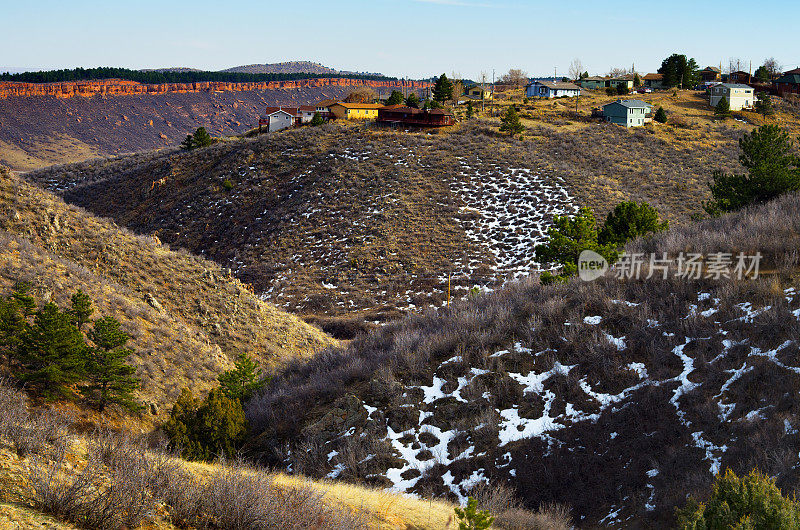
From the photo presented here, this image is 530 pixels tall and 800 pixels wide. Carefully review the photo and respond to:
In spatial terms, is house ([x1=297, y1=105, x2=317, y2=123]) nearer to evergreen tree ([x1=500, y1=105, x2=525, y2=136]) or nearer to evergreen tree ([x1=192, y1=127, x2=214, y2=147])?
evergreen tree ([x1=192, y1=127, x2=214, y2=147])

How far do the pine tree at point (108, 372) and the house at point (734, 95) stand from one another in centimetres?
8316

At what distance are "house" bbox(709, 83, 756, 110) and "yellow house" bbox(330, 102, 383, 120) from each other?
1907 inches

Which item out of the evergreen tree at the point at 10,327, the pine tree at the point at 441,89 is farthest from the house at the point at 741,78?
the evergreen tree at the point at 10,327

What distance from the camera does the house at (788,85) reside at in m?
81.9

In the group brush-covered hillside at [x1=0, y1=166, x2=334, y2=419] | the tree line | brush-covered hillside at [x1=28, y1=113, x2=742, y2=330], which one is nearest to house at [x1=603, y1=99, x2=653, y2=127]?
brush-covered hillside at [x1=28, y1=113, x2=742, y2=330]

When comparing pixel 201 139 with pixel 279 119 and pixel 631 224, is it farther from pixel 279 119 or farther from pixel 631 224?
pixel 631 224

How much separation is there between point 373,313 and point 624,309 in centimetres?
2163

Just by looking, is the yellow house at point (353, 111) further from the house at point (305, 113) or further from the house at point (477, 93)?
the house at point (477, 93)

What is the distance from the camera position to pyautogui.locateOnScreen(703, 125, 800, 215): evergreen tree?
21406 mm

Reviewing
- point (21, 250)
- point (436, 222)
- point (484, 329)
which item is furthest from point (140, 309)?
point (436, 222)

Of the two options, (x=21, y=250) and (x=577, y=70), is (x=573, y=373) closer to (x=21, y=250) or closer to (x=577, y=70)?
(x=21, y=250)

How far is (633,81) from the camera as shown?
→ 94.4 m

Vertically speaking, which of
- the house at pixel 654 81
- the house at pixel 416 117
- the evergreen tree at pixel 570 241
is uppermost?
the house at pixel 654 81

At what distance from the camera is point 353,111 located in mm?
69188
